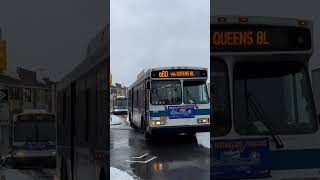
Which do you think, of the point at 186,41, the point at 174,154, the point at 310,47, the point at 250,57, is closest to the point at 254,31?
the point at 250,57

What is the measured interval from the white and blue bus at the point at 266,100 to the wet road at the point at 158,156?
284 mm

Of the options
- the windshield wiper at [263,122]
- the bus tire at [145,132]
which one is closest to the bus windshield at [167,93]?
the bus tire at [145,132]

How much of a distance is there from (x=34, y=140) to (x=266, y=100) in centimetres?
177

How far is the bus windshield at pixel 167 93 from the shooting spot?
12.6 feet

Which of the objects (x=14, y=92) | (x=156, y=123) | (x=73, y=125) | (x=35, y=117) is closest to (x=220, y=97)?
(x=156, y=123)

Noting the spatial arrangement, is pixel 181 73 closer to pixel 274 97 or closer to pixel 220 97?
pixel 220 97

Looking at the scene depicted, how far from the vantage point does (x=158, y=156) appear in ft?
10.8

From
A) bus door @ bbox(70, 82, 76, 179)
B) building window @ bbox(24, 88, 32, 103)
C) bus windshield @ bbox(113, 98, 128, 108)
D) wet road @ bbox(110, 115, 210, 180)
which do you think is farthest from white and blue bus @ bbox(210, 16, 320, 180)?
building window @ bbox(24, 88, 32, 103)

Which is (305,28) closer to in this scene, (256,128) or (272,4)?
(272,4)

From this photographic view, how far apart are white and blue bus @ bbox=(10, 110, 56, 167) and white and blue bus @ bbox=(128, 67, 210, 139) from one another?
0.67 meters

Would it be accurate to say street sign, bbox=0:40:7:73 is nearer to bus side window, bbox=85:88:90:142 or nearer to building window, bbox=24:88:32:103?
building window, bbox=24:88:32:103

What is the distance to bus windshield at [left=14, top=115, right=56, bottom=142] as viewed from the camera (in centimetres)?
371

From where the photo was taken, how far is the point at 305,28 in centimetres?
367

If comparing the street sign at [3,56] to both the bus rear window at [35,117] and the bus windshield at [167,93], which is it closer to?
→ the bus rear window at [35,117]
